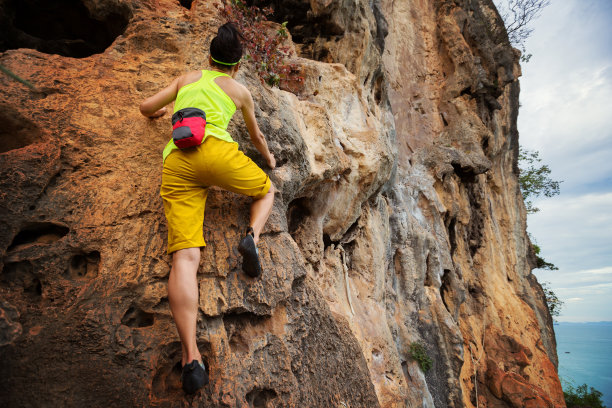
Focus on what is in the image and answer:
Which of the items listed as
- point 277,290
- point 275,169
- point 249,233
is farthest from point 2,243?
point 275,169

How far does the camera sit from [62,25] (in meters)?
4.39

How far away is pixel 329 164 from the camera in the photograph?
13.3ft

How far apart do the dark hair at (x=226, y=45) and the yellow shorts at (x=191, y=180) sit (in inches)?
27.2

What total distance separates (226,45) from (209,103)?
1.57 feet

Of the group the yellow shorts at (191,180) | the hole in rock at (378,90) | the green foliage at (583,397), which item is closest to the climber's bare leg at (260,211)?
the yellow shorts at (191,180)

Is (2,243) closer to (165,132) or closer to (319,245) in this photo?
(165,132)

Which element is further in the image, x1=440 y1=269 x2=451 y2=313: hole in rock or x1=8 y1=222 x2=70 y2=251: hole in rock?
x1=440 y1=269 x2=451 y2=313: hole in rock

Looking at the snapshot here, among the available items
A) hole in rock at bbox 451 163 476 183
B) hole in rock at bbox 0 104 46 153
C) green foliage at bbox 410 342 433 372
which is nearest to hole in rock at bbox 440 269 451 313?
green foliage at bbox 410 342 433 372

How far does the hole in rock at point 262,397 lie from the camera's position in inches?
92.0

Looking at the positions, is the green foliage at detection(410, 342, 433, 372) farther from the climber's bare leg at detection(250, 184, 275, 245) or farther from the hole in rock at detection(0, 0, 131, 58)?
the hole in rock at detection(0, 0, 131, 58)

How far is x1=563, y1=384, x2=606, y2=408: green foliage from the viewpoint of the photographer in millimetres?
15320

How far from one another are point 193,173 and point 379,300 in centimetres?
398

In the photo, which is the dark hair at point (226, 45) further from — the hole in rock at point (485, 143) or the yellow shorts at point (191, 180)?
the hole in rock at point (485, 143)

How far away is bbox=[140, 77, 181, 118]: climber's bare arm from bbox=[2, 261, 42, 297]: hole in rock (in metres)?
1.34
